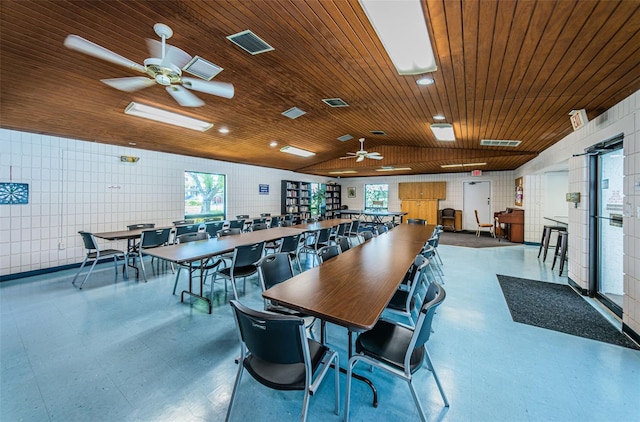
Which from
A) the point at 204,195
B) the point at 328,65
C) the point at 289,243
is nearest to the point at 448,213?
the point at 289,243

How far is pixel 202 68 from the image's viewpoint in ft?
8.87

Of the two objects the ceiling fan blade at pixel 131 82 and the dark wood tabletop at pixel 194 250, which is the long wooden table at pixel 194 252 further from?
the ceiling fan blade at pixel 131 82

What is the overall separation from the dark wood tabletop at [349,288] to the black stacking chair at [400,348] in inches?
9.4

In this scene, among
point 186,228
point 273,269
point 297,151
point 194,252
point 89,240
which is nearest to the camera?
point 273,269

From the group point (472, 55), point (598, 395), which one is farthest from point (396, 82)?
point (598, 395)

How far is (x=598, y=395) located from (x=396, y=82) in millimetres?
3201

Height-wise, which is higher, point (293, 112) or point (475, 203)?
point (293, 112)

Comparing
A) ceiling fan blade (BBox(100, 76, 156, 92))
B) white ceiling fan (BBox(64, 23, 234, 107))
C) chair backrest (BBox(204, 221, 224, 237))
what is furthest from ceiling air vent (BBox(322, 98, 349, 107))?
chair backrest (BBox(204, 221, 224, 237))

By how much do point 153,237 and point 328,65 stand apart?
151 inches

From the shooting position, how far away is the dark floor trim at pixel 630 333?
7.68ft

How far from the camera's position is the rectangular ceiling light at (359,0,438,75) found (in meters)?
1.74

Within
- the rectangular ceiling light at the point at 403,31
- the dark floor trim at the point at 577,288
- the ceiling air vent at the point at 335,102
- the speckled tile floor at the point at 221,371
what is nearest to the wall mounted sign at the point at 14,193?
the speckled tile floor at the point at 221,371

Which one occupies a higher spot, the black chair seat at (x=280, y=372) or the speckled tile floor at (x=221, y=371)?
the black chair seat at (x=280, y=372)

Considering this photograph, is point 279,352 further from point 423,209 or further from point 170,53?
point 423,209
